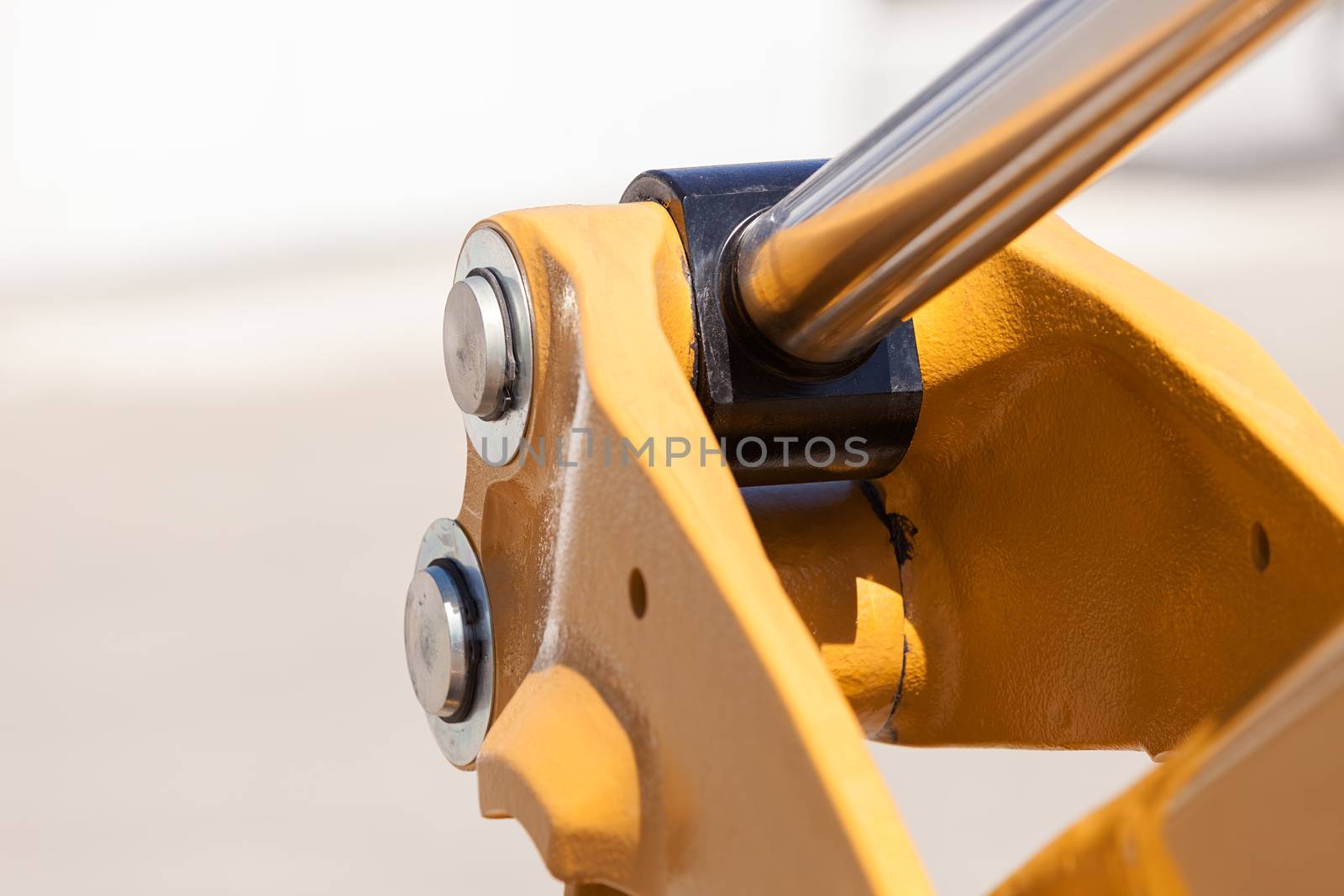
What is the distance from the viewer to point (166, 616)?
137 cm

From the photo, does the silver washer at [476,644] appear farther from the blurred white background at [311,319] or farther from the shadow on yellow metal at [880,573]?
the blurred white background at [311,319]

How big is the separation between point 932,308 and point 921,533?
7 cm

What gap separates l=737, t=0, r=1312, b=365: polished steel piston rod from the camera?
1.07ft

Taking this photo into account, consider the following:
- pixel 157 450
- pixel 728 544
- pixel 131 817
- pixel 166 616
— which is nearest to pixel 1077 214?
pixel 157 450

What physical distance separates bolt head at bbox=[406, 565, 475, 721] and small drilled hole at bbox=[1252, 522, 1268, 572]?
0.22m

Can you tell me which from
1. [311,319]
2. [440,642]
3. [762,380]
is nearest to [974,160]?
[762,380]

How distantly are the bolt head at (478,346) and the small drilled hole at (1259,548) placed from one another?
0.65ft

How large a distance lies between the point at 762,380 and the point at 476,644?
0.12 m

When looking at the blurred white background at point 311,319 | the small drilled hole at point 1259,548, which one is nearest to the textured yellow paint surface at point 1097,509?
the small drilled hole at point 1259,548

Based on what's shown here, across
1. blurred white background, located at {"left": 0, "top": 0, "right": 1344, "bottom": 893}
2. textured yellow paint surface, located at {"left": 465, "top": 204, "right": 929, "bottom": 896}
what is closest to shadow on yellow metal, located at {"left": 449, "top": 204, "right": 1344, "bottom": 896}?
textured yellow paint surface, located at {"left": 465, "top": 204, "right": 929, "bottom": 896}

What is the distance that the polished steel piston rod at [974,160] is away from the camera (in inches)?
12.9

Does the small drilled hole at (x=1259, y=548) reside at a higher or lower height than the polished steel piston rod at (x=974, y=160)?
lower

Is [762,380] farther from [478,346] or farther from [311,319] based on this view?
[311,319]

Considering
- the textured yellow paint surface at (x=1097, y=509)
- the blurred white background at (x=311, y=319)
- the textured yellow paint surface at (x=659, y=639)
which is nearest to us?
the textured yellow paint surface at (x=659, y=639)
